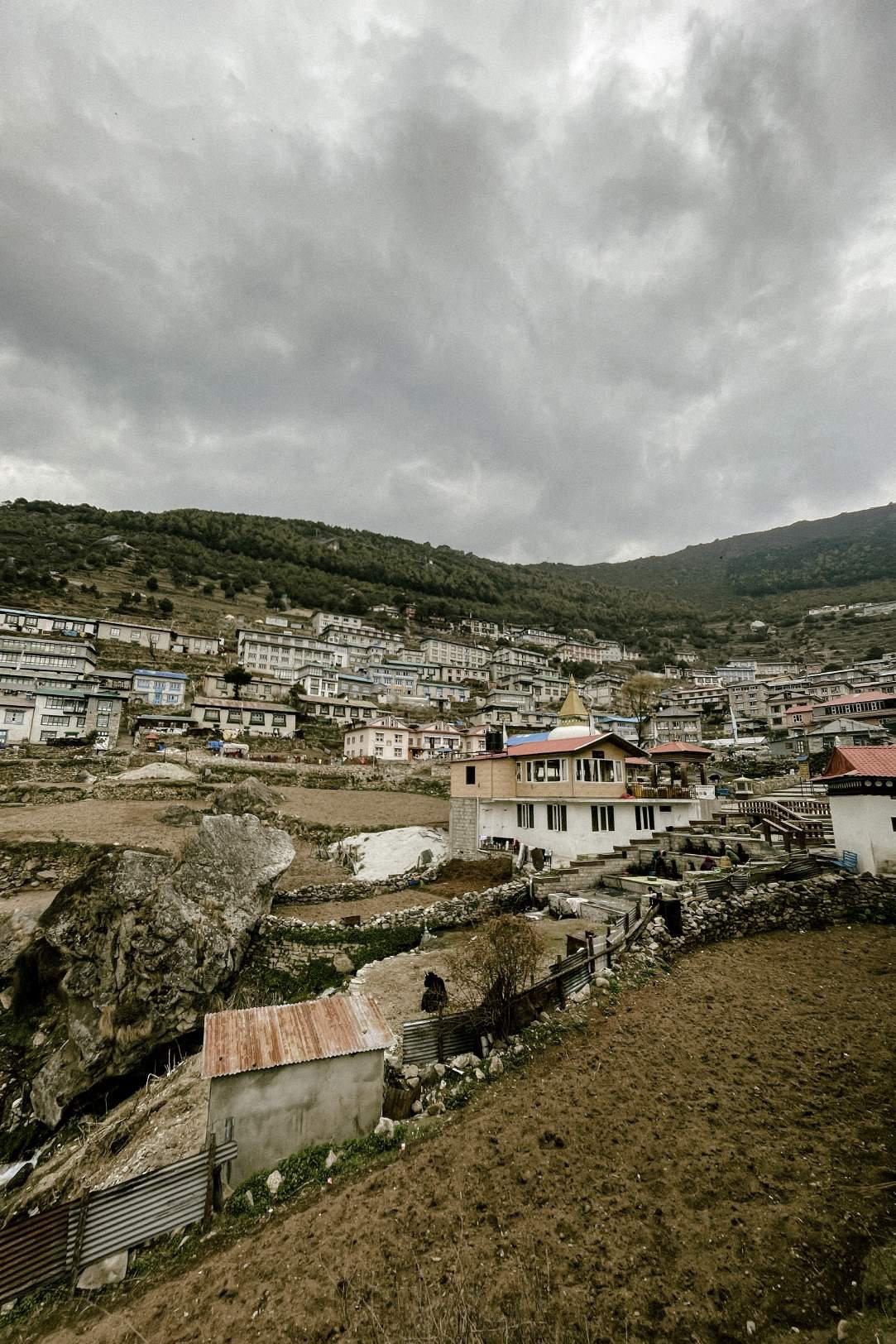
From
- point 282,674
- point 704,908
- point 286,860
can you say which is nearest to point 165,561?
point 282,674

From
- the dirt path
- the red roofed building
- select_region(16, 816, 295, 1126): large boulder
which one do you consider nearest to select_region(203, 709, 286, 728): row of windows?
the dirt path

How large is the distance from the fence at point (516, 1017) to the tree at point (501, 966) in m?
0.24

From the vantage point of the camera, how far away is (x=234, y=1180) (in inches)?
304

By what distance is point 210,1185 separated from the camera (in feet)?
23.8

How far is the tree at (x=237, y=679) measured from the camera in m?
81.2

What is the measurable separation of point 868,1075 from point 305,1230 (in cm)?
897

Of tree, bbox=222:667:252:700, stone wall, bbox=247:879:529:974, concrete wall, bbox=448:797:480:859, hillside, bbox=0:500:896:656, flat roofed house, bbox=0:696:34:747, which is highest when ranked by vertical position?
hillside, bbox=0:500:896:656

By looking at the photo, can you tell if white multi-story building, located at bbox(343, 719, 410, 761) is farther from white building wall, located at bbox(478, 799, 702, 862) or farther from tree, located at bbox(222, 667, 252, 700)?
white building wall, located at bbox(478, 799, 702, 862)

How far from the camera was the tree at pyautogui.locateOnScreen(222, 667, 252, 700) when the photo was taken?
3199 inches

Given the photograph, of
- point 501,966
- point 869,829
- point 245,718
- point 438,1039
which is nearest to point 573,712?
point 869,829

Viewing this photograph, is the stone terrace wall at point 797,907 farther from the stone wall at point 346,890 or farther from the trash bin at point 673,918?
the stone wall at point 346,890

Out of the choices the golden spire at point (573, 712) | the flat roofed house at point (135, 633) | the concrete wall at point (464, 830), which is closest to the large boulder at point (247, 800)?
the concrete wall at point (464, 830)

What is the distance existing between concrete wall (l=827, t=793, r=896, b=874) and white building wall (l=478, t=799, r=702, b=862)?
9.07 metres

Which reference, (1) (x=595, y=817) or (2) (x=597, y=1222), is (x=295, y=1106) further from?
(1) (x=595, y=817)
